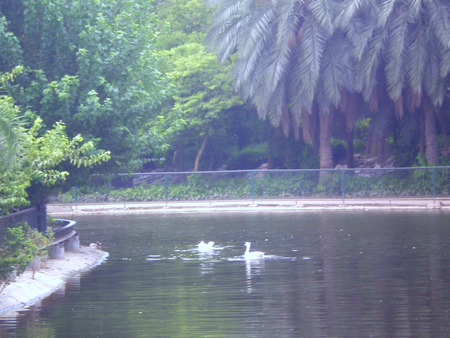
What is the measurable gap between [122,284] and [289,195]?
79.1ft

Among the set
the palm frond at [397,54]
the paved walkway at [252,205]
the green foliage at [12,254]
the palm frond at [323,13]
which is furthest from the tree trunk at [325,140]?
the green foliage at [12,254]

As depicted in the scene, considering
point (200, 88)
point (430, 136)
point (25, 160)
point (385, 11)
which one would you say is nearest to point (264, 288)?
point (25, 160)

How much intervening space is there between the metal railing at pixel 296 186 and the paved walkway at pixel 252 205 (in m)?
0.82

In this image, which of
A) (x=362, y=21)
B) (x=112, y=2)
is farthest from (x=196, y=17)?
(x=112, y=2)

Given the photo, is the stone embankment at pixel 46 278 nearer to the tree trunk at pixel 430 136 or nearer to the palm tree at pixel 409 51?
the palm tree at pixel 409 51

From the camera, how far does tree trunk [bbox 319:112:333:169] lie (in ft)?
131

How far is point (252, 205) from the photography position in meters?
38.0

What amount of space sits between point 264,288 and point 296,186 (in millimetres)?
24669

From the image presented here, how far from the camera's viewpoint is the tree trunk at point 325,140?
39.9m

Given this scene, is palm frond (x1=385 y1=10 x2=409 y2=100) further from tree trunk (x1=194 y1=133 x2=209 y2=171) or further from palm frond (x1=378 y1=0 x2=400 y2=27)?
tree trunk (x1=194 y1=133 x2=209 y2=171)

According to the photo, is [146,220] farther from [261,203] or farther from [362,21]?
[362,21]

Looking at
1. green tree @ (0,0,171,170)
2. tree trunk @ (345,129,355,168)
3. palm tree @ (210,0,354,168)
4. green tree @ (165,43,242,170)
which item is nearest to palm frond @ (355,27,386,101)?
palm tree @ (210,0,354,168)

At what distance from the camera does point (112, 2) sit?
21.6 metres

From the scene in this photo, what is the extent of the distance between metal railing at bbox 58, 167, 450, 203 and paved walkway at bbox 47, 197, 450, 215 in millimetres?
821
